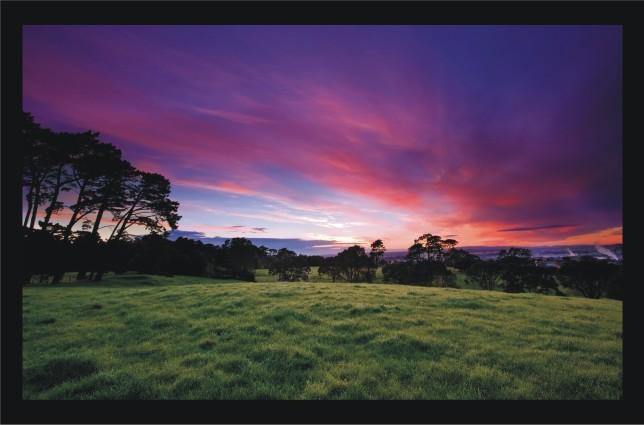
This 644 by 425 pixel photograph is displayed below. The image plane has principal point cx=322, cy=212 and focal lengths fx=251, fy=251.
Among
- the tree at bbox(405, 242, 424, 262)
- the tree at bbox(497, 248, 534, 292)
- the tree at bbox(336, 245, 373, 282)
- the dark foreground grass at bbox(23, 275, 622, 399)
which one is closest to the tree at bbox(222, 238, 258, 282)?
the tree at bbox(336, 245, 373, 282)

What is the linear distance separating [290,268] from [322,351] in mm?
74167

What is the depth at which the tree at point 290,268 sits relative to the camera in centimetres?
7656

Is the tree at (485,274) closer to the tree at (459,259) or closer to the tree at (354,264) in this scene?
the tree at (459,259)

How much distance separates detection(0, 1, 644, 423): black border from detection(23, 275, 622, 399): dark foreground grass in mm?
548

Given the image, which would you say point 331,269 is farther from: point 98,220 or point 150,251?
point 98,220

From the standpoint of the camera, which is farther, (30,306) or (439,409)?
(30,306)

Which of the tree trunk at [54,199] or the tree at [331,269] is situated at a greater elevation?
the tree trunk at [54,199]
